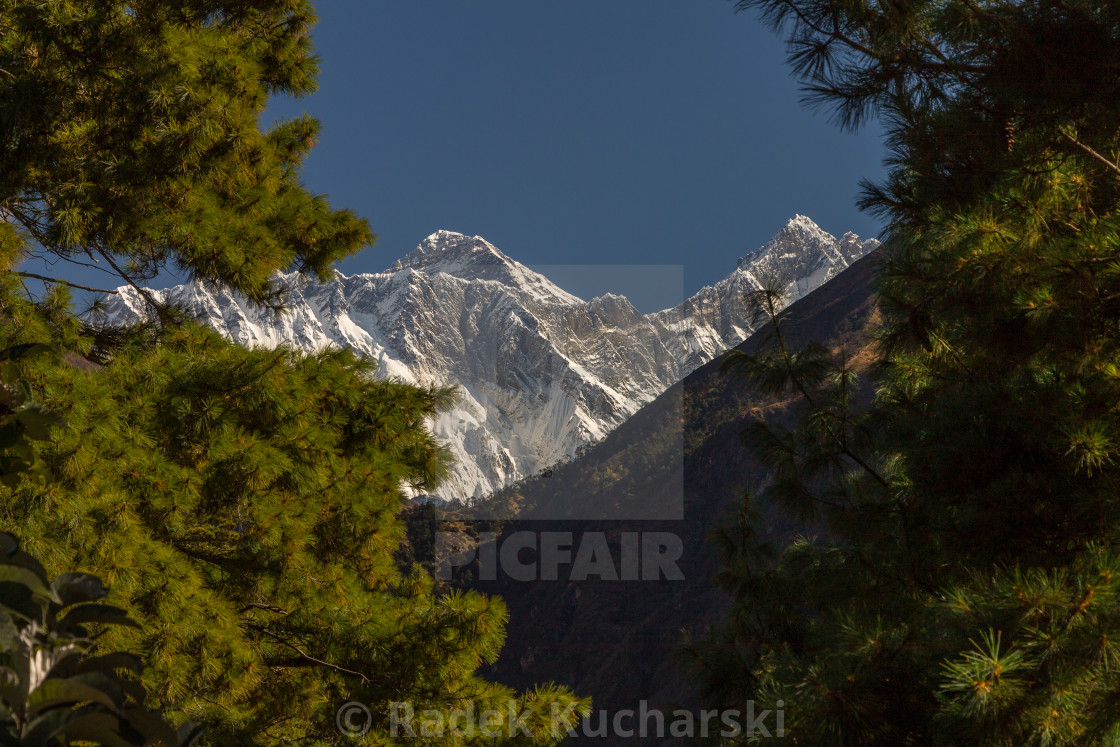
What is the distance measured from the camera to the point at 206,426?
3.88 metres

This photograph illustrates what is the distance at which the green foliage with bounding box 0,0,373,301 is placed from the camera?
3.85 meters

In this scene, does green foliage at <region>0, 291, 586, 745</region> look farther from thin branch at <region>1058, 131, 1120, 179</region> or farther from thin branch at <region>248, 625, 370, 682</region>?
thin branch at <region>1058, 131, 1120, 179</region>

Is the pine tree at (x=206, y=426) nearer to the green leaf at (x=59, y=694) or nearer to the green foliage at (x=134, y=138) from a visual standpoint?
the green foliage at (x=134, y=138)

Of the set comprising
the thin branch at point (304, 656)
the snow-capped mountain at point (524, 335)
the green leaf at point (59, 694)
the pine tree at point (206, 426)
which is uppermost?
the snow-capped mountain at point (524, 335)

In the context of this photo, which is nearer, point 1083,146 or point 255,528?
point 1083,146

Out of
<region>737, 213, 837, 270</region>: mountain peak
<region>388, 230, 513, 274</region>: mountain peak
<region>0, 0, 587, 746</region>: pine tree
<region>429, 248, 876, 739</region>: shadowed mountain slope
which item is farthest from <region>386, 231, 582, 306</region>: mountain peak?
<region>0, 0, 587, 746</region>: pine tree

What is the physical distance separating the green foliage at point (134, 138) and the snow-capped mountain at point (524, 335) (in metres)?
65.8

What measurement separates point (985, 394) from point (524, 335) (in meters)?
111

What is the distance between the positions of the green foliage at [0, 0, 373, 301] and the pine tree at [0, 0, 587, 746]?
0.01 m

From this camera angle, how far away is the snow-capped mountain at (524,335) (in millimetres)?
85125

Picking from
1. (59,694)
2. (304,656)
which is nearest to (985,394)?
(59,694)

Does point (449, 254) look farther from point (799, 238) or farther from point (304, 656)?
point (304, 656)

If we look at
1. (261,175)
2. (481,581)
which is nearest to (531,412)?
(481,581)

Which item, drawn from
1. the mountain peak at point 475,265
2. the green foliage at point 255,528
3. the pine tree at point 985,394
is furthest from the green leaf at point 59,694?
the mountain peak at point 475,265
